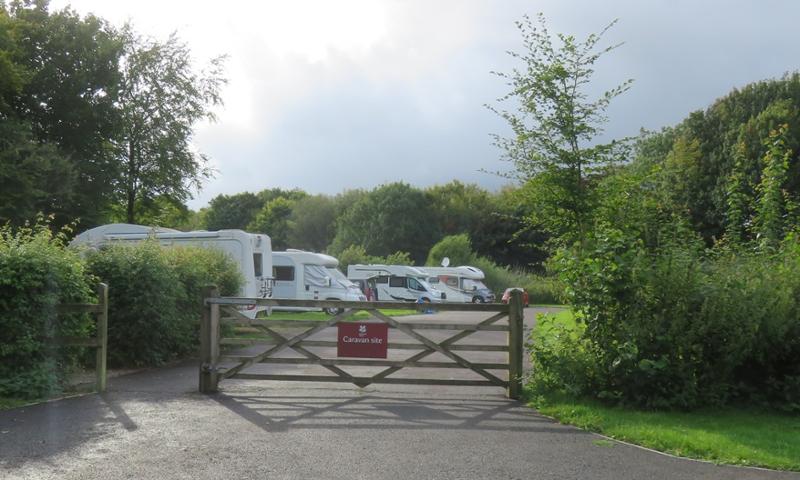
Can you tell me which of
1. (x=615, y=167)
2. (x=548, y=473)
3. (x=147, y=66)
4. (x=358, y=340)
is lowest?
(x=548, y=473)

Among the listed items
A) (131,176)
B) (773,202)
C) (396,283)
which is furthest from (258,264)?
(396,283)

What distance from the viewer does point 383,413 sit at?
9461mm

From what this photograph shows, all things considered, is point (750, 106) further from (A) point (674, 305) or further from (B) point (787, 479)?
(B) point (787, 479)

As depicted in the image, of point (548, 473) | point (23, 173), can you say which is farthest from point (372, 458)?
point (23, 173)

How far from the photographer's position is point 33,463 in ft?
21.9

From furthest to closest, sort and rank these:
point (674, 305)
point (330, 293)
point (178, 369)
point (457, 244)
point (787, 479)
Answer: point (457, 244) < point (330, 293) < point (178, 369) < point (674, 305) < point (787, 479)

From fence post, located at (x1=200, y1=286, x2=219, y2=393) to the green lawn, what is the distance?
4.41 meters

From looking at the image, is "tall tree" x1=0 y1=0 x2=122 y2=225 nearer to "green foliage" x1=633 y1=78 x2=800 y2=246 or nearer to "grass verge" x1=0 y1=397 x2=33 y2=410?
"grass verge" x1=0 y1=397 x2=33 y2=410

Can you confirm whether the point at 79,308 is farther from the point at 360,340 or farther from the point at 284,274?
the point at 284,274

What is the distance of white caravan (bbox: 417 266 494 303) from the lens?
48719 mm

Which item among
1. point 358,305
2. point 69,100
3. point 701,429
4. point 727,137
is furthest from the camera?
point 727,137

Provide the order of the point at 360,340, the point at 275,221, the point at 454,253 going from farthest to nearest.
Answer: the point at 275,221, the point at 454,253, the point at 360,340

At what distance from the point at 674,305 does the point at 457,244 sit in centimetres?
5366

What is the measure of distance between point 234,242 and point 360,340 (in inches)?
543
